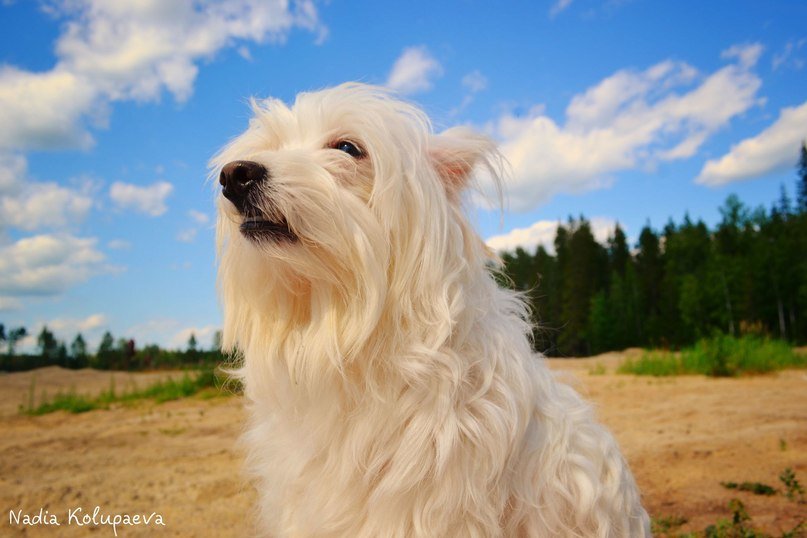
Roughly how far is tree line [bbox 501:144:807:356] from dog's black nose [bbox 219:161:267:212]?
35709mm

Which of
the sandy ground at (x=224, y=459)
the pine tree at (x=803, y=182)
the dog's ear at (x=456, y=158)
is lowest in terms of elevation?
the sandy ground at (x=224, y=459)

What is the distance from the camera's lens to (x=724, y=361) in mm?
11516

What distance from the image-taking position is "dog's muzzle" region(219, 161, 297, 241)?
1.99 metres

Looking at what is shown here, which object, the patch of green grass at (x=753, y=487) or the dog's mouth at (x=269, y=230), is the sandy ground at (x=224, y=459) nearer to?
the patch of green grass at (x=753, y=487)

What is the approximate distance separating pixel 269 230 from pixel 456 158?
0.80 metres

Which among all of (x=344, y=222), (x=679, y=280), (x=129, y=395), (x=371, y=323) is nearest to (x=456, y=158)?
(x=344, y=222)

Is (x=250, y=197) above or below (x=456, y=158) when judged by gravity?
below

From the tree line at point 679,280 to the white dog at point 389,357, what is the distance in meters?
35.3

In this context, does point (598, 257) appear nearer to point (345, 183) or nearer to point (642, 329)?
point (642, 329)

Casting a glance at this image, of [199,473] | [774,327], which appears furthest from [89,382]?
[774,327]

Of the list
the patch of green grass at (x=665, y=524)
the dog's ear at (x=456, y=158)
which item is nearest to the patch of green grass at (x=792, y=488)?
the patch of green grass at (x=665, y=524)

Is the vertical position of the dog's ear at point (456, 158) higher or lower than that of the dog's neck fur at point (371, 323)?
higher

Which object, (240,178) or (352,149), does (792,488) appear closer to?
(352,149)

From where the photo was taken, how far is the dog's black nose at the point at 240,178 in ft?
6.52
